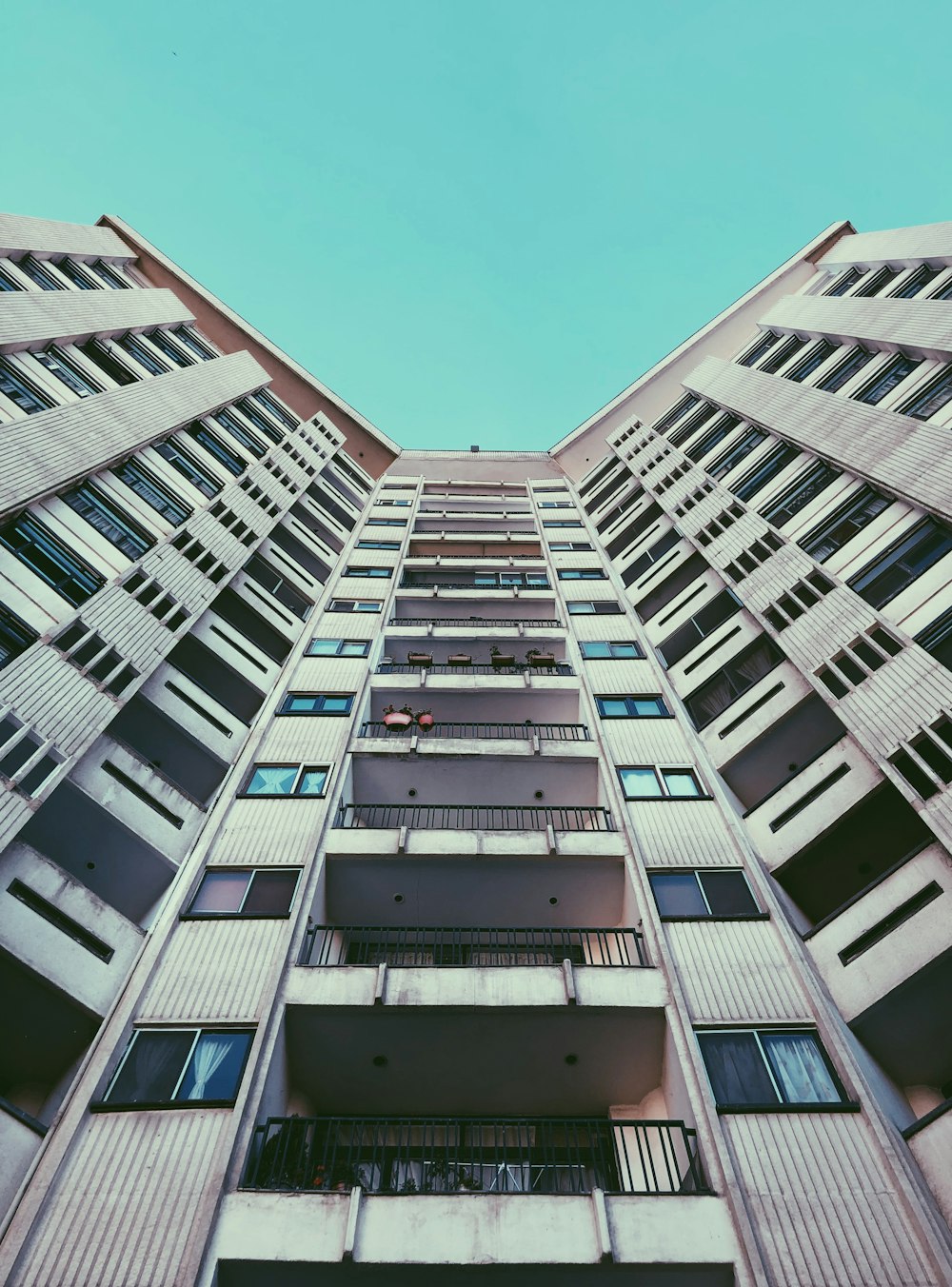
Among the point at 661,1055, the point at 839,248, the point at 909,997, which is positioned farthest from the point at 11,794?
the point at 839,248

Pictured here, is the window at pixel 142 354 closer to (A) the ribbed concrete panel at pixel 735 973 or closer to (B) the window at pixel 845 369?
(B) the window at pixel 845 369

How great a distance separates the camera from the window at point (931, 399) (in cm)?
2300

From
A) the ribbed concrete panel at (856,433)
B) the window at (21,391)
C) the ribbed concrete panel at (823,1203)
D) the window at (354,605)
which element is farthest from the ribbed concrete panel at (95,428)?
the ribbed concrete panel at (856,433)

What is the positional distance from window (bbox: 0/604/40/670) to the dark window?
160 cm

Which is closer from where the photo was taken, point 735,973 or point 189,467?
point 735,973

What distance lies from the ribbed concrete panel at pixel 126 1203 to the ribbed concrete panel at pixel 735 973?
26.3 feet

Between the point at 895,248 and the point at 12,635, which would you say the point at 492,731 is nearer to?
the point at 12,635

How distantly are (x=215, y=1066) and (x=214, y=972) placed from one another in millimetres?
1690

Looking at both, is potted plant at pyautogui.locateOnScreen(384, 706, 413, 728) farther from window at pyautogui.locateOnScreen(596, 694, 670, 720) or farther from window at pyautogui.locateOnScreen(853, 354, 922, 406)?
window at pyautogui.locateOnScreen(853, 354, 922, 406)

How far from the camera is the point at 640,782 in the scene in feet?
58.9

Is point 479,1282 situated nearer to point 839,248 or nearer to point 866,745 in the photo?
point 866,745

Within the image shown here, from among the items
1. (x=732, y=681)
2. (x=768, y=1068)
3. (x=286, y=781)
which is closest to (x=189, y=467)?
(x=286, y=781)

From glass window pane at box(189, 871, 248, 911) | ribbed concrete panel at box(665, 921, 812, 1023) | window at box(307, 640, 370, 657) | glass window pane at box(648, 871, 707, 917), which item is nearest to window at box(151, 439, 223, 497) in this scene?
window at box(307, 640, 370, 657)

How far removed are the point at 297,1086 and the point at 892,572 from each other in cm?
1841
